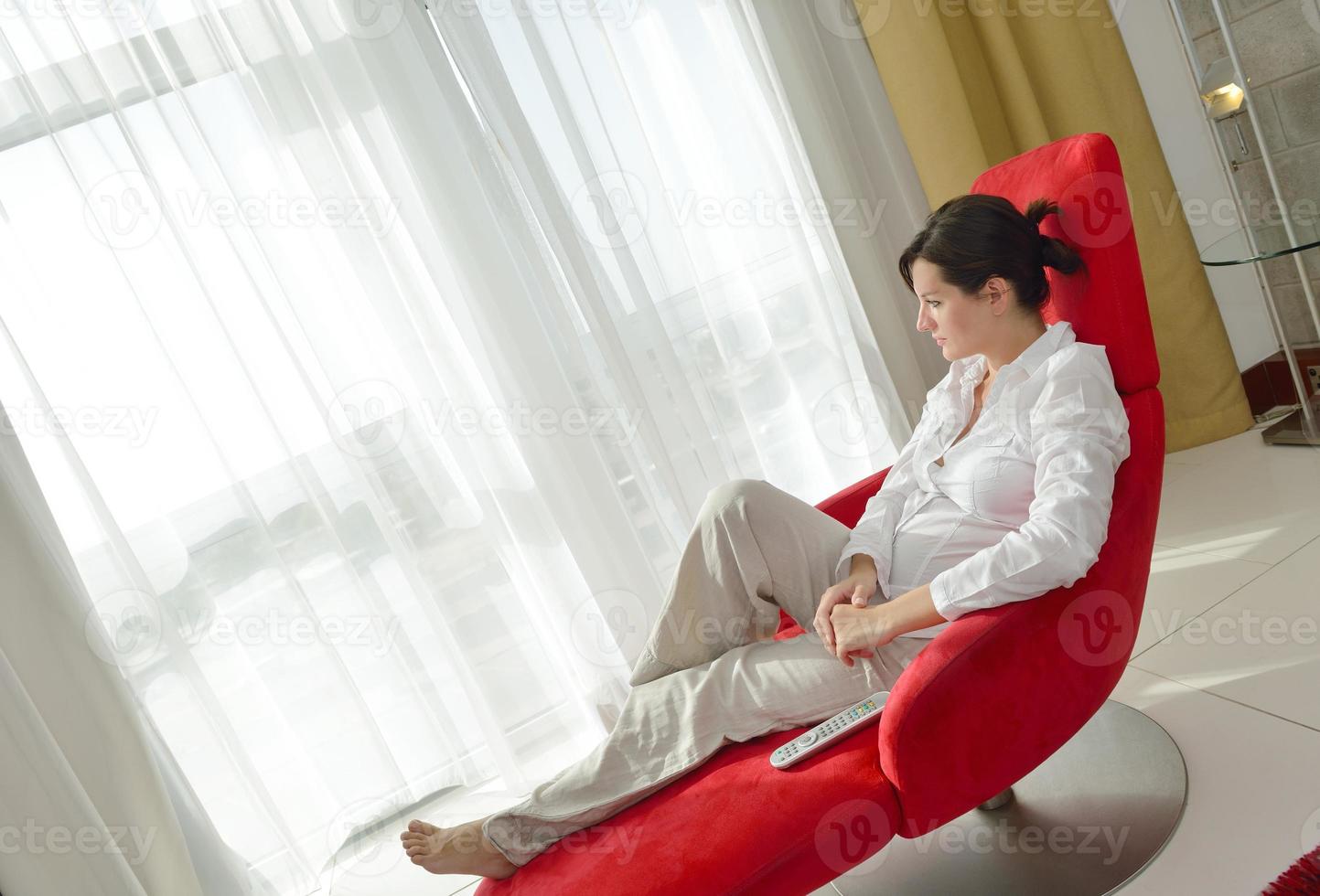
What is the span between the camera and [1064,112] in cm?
257

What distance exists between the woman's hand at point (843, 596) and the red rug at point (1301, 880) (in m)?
0.56

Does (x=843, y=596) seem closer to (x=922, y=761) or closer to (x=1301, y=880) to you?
(x=922, y=761)

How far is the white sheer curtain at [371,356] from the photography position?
1965 mm

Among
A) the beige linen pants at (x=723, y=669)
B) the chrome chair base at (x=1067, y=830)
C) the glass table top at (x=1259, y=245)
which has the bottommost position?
the chrome chair base at (x=1067, y=830)

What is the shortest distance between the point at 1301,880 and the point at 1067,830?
0.33 metres

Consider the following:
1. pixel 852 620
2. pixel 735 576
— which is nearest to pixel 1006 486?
pixel 852 620

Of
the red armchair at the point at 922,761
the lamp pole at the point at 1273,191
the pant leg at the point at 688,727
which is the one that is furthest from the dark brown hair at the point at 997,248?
the lamp pole at the point at 1273,191

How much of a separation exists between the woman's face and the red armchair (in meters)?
0.27

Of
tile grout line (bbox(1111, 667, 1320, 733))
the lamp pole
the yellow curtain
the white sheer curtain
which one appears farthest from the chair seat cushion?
the yellow curtain

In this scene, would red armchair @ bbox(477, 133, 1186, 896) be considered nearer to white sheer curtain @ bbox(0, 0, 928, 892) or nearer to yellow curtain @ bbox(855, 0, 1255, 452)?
white sheer curtain @ bbox(0, 0, 928, 892)

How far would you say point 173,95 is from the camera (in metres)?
1.99

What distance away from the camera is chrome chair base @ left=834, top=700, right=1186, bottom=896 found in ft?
4.47

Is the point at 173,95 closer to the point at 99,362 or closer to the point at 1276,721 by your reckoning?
the point at 99,362

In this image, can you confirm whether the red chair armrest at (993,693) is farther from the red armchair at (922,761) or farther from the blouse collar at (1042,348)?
the blouse collar at (1042,348)
